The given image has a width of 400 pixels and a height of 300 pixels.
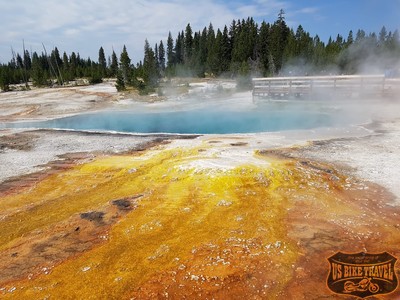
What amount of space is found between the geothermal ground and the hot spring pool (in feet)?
20.1

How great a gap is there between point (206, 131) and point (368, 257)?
13.8 metres

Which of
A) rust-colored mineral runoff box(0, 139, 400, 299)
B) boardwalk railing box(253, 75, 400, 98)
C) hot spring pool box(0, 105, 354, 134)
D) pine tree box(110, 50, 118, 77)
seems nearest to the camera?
rust-colored mineral runoff box(0, 139, 400, 299)

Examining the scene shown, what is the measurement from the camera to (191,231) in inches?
232

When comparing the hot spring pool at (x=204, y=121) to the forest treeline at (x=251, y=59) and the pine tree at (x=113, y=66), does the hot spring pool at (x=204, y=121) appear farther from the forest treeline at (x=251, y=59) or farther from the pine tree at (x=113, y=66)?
the pine tree at (x=113, y=66)

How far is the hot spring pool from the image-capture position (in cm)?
1837

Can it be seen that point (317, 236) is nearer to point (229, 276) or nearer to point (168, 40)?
point (229, 276)

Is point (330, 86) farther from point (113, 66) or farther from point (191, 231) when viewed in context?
point (113, 66)

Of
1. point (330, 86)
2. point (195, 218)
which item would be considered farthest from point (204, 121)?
point (195, 218)

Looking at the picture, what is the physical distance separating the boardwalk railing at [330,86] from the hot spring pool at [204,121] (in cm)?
204

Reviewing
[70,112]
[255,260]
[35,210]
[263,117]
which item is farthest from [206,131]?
[70,112]

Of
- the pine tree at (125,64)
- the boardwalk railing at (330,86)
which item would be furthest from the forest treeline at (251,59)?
the boardwalk railing at (330,86)

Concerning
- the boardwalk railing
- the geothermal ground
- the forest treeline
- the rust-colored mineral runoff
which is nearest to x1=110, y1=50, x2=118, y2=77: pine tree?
the forest treeline

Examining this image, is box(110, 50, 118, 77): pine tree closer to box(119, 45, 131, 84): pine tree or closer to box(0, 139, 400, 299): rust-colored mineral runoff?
box(119, 45, 131, 84): pine tree

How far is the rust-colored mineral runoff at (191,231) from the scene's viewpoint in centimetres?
448
